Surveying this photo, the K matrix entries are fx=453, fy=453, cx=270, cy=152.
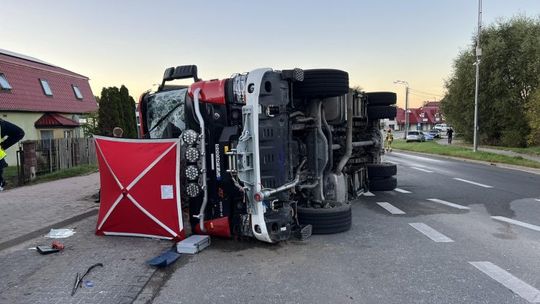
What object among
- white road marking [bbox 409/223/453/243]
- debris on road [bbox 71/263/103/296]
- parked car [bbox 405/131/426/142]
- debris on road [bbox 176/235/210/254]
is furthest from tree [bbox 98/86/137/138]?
parked car [bbox 405/131/426/142]

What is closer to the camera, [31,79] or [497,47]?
[31,79]

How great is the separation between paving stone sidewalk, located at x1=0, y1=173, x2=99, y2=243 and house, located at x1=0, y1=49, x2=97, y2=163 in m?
13.3

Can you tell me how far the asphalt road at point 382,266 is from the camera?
13.8 feet

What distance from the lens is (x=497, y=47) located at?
3325 cm

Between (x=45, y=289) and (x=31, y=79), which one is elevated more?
(x=31, y=79)

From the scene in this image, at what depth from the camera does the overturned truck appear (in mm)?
5520

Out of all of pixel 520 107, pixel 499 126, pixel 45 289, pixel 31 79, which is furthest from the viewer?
pixel 499 126

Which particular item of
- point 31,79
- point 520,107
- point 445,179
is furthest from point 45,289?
point 520,107

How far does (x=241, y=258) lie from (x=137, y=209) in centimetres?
165

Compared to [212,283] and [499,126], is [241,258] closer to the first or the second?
[212,283]

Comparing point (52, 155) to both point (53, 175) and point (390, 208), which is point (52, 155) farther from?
point (390, 208)

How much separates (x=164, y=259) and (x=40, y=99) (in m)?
26.3

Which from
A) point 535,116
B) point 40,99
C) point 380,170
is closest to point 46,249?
point 380,170

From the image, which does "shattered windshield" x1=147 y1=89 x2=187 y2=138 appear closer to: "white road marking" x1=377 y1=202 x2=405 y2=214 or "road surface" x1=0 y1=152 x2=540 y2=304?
"road surface" x1=0 y1=152 x2=540 y2=304
